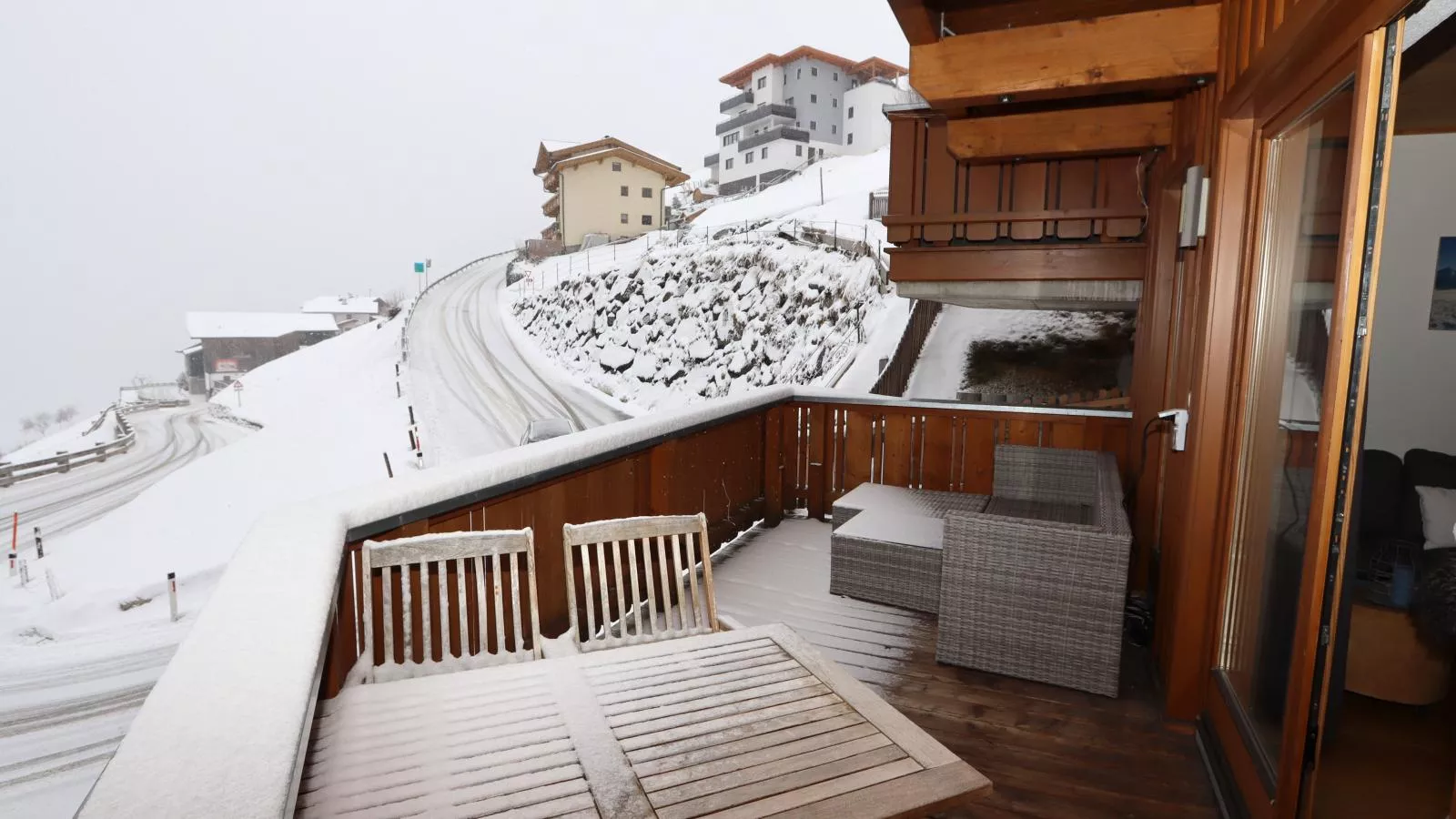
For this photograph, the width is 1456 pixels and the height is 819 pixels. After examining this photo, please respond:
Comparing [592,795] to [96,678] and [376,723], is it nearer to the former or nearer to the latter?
[376,723]

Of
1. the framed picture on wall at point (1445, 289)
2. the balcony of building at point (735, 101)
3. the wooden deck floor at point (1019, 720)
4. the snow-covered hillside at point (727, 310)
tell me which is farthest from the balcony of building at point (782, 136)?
the wooden deck floor at point (1019, 720)

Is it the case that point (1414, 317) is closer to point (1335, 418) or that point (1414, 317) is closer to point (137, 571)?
point (1335, 418)

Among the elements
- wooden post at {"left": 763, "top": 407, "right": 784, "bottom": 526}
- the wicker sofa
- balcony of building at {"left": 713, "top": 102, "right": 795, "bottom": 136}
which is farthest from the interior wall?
balcony of building at {"left": 713, "top": 102, "right": 795, "bottom": 136}

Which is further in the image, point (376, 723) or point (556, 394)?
point (556, 394)

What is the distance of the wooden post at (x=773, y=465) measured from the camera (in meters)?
5.38

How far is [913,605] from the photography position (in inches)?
148

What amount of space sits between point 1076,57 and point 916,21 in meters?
0.70

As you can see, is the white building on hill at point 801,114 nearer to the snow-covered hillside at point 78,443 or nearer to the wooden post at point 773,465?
the snow-covered hillside at point 78,443

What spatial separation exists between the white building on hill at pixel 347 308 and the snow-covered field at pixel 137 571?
3566cm

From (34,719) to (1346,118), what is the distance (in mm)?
11776

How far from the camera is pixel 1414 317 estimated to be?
4.00 metres

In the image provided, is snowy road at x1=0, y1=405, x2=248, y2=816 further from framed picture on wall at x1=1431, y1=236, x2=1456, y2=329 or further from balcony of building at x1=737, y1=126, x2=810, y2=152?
balcony of building at x1=737, y1=126, x2=810, y2=152

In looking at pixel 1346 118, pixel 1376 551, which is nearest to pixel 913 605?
pixel 1376 551

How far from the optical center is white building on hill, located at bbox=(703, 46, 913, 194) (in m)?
46.3
